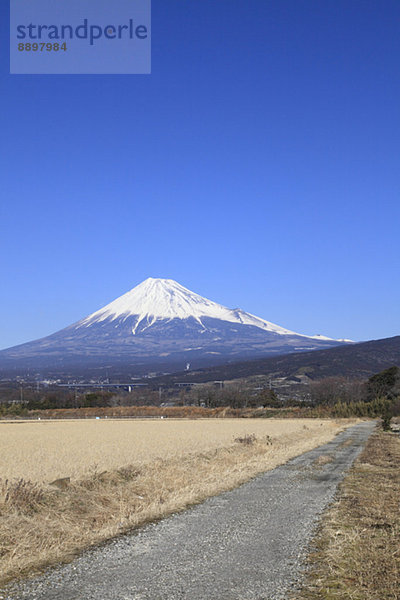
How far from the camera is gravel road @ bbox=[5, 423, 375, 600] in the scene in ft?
21.6

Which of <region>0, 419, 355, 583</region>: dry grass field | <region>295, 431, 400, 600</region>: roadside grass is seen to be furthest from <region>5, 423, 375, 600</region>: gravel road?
<region>0, 419, 355, 583</region>: dry grass field

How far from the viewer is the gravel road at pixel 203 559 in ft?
21.6

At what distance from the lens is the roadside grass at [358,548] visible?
656cm

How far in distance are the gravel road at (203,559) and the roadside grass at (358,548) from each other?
306mm

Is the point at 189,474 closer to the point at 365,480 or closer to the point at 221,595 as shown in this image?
the point at 365,480

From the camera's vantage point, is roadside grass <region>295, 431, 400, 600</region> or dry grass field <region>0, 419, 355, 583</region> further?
dry grass field <region>0, 419, 355, 583</region>

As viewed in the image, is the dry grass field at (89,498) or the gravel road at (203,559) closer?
the gravel road at (203,559)

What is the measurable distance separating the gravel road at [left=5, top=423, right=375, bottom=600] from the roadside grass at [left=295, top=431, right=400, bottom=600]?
12.0 inches

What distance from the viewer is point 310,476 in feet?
57.9

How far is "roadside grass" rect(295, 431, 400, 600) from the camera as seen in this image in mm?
6562

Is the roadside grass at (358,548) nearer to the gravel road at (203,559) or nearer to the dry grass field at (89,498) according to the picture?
the gravel road at (203,559)

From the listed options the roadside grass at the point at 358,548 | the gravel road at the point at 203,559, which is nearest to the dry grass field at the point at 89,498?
the gravel road at the point at 203,559

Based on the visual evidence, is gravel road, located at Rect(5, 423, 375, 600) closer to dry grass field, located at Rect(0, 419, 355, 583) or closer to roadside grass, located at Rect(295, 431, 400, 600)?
roadside grass, located at Rect(295, 431, 400, 600)

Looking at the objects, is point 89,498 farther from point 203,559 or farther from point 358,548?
point 358,548
